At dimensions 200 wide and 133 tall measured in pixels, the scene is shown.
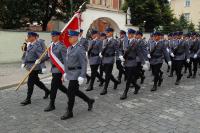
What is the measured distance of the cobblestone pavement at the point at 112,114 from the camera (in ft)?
23.0

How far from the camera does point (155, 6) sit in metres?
38.3

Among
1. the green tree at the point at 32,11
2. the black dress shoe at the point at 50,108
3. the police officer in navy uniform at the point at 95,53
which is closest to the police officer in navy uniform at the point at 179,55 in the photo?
the police officer in navy uniform at the point at 95,53

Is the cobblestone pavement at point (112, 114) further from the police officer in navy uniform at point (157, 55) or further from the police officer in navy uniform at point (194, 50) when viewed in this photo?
the police officer in navy uniform at point (194, 50)

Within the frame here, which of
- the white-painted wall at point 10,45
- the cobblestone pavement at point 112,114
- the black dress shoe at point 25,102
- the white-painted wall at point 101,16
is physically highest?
the white-painted wall at point 101,16

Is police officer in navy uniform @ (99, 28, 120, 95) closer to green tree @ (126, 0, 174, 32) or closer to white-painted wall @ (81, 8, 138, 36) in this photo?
white-painted wall @ (81, 8, 138, 36)

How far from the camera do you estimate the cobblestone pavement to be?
7.00 meters

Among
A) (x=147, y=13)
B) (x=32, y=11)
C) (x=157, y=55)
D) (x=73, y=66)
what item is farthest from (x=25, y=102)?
(x=147, y=13)

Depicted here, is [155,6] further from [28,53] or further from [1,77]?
[28,53]

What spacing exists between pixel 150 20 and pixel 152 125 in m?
32.4

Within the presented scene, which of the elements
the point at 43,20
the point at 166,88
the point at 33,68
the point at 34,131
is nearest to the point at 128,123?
the point at 34,131

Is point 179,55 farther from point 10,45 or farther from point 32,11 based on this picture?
point 32,11

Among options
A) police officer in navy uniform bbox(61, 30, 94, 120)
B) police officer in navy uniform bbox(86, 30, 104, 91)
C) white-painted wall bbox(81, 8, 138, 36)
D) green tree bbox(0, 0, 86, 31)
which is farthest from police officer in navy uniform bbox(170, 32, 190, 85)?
white-painted wall bbox(81, 8, 138, 36)

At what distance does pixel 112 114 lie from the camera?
8086 mm

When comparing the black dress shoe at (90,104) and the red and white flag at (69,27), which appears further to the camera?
the red and white flag at (69,27)
